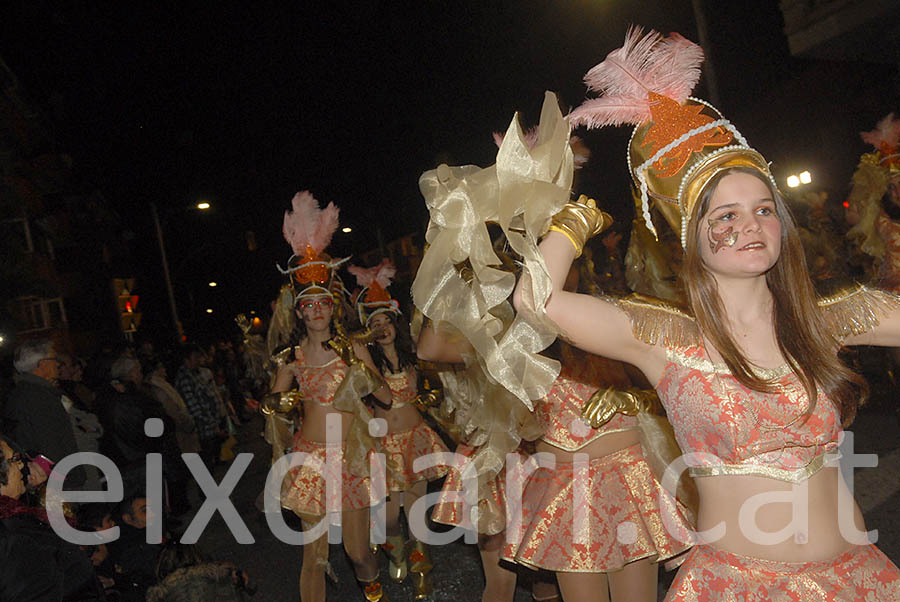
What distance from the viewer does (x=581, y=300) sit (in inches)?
82.3

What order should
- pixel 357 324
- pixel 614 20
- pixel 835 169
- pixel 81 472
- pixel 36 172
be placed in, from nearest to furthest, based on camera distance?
1. pixel 81 472
2. pixel 357 324
3. pixel 614 20
4. pixel 835 169
5. pixel 36 172

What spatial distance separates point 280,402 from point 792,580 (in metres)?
3.58

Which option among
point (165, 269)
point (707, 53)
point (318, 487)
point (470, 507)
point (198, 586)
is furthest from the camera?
point (165, 269)

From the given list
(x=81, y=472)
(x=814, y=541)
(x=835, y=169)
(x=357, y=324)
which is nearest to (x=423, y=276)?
(x=814, y=541)

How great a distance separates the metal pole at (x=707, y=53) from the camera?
7.35 meters

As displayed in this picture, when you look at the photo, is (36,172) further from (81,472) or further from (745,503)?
(745,503)

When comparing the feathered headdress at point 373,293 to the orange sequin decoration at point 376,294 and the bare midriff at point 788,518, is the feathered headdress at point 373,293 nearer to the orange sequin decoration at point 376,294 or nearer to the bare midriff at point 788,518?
the orange sequin decoration at point 376,294

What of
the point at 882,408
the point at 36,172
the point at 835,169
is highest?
the point at 36,172

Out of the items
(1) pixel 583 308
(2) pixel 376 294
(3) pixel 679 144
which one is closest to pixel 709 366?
(1) pixel 583 308

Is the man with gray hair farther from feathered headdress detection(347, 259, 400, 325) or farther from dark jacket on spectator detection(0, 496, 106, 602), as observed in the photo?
feathered headdress detection(347, 259, 400, 325)

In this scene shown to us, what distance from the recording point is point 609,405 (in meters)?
3.06

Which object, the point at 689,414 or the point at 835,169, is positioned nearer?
the point at 689,414

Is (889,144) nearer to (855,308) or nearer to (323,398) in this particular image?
(855,308)

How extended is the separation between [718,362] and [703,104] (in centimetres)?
80
